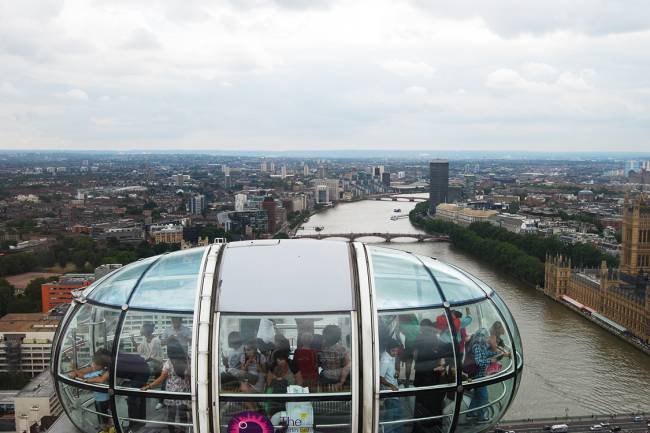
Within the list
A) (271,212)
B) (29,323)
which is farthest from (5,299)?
(271,212)

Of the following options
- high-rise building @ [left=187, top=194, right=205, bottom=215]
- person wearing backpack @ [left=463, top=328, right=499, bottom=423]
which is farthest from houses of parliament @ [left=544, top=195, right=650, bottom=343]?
high-rise building @ [left=187, top=194, right=205, bottom=215]

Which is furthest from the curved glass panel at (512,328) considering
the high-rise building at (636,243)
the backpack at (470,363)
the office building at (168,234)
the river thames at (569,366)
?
the office building at (168,234)

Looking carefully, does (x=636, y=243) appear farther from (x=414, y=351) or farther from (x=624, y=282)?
(x=414, y=351)

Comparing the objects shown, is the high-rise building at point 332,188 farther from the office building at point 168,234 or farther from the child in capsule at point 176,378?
the child in capsule at point 176,378

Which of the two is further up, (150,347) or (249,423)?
(150,347)

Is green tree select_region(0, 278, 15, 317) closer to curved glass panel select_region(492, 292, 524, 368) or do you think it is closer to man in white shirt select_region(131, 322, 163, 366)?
man in white shirt select_region(131, 322, 163, 366)

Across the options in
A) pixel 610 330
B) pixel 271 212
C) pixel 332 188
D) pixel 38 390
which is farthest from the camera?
pixel 332 188
